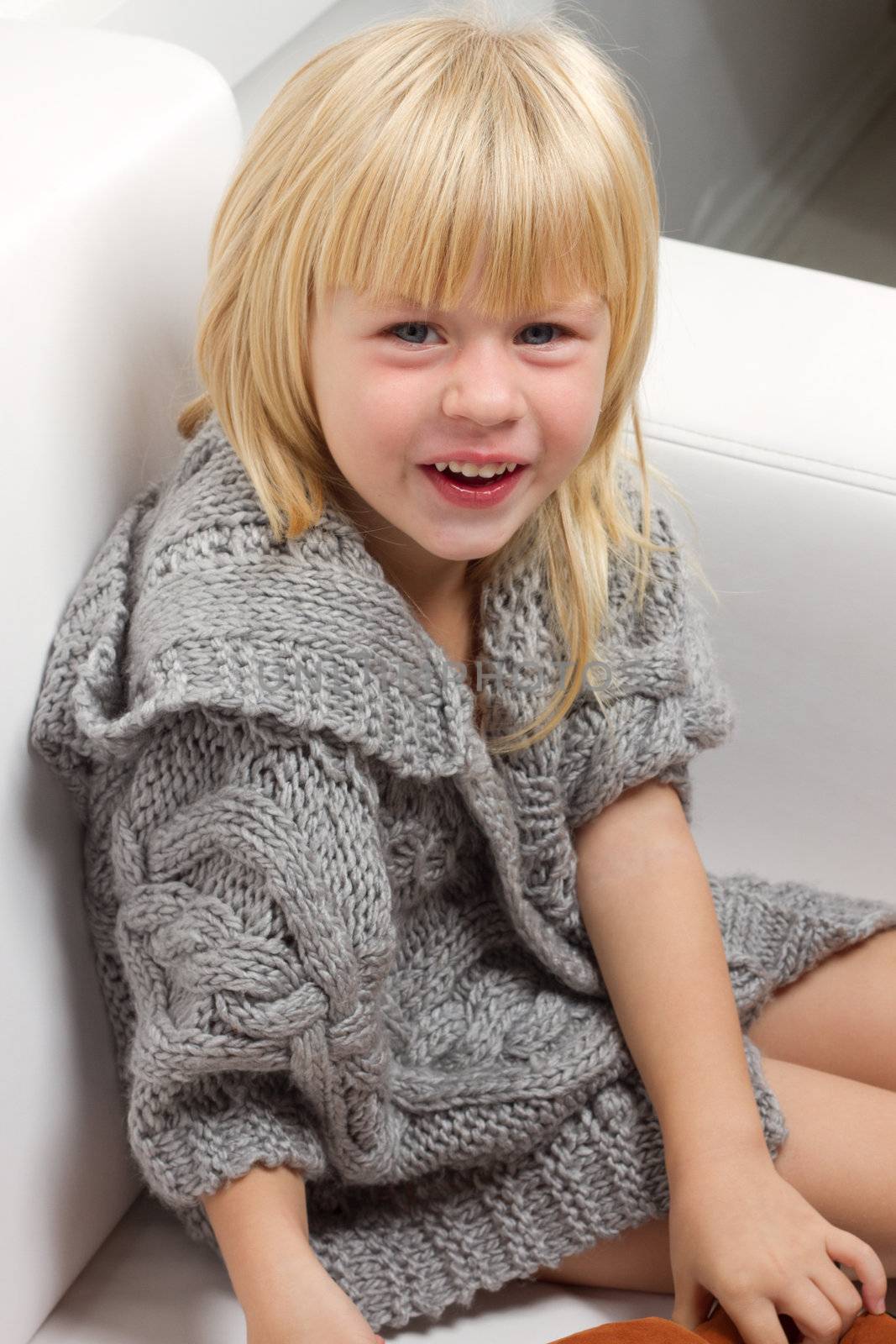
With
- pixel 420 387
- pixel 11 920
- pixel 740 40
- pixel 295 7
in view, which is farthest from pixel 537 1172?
pixel 740 40

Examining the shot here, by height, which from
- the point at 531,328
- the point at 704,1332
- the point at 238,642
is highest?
the point at 531,328

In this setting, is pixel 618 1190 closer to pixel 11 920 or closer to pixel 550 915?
pixel 550 915

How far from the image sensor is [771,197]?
7.57 ft

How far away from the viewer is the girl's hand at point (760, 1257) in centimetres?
72

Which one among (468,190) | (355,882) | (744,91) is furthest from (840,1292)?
(744,91)

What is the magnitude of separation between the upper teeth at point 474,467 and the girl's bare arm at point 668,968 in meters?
0.23

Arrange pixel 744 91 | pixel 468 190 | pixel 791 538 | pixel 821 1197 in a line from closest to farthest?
pixel 468 190 → pixel 821 1197 → pixel 791 538 → pixel 744 91

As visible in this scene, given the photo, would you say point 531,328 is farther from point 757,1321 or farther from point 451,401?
point 757,1321

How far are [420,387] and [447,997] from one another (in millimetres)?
338

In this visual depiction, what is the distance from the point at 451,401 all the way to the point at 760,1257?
16.8 inches

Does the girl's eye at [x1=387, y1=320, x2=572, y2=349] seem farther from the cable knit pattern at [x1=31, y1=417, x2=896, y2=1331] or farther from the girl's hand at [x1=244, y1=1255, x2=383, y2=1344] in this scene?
the girl's hand at [x1=244, y1=1255, x2=383, y2=1344]

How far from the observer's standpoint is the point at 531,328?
0.68m

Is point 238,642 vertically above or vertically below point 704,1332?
above

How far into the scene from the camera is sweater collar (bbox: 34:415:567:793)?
0.67 m
